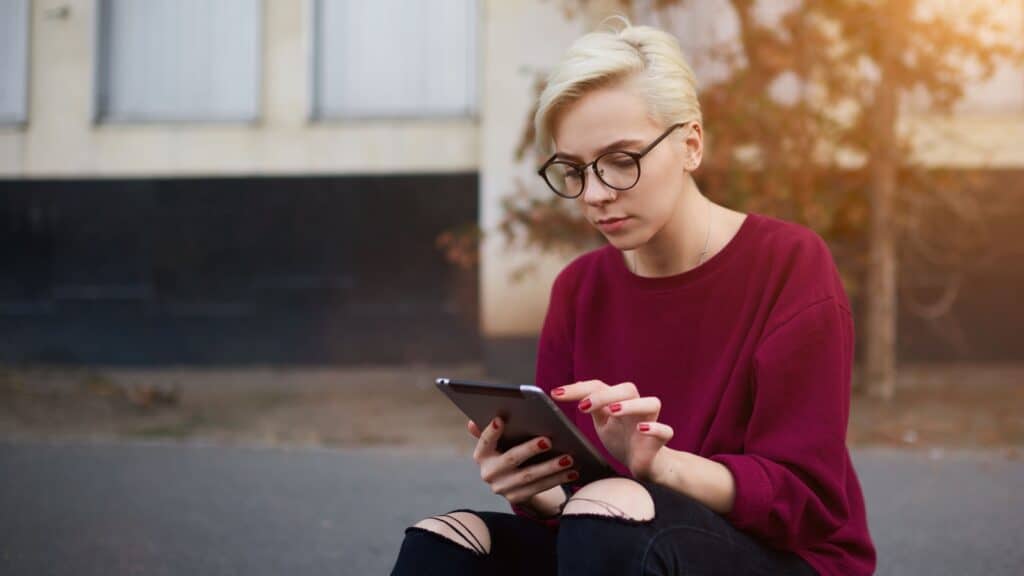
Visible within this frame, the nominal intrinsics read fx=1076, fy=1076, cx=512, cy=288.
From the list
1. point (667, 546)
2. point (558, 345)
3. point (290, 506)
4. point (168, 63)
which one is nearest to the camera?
point (667, 546)

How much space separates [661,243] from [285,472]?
4.27 metres

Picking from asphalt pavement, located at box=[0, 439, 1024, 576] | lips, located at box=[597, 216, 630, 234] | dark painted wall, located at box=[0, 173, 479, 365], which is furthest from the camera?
dark painted wall, located at box=[0, 173, 479, 365]

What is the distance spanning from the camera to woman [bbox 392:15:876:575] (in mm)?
1920

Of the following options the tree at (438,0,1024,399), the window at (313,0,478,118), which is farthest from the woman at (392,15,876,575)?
the window at (313,0,478,118)

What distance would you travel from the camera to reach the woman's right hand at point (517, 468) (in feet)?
6.80

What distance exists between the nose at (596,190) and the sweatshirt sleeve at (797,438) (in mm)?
415

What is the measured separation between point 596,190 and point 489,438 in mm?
532

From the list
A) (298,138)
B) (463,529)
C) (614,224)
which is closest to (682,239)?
(614,224)

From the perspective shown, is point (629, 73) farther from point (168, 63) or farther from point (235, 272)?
point (168, 63)

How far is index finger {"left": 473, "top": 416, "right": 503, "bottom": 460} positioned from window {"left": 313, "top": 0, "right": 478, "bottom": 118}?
29.7ft

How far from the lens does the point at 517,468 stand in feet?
7.05

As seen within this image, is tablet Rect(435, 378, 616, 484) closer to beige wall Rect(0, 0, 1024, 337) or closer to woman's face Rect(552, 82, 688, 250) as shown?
woman's face Rect(552, 82, 688, 250)

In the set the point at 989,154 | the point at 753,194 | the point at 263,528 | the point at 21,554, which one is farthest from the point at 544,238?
the point at 21,554

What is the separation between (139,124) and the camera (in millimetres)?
11141
